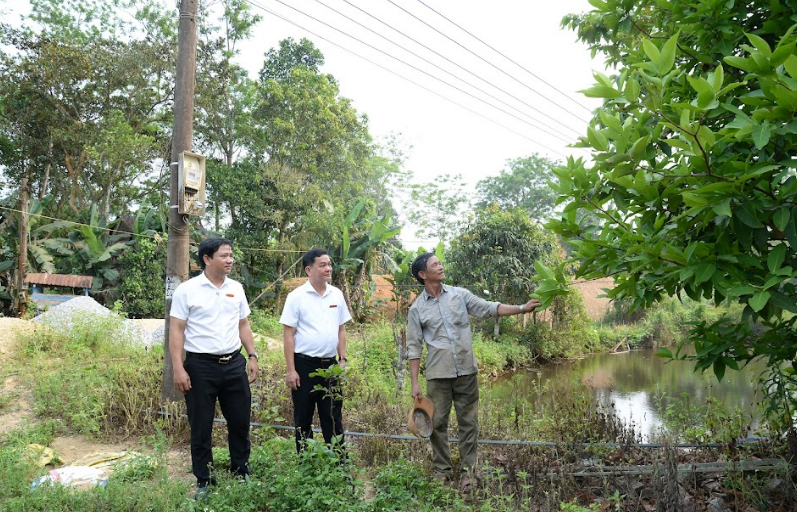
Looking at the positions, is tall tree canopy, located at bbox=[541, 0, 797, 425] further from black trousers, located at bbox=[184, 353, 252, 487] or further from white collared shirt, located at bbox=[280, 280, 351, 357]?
black trousers, located at bbox=[184, 353, 252, 487]

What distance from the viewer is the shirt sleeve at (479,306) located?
4.50m

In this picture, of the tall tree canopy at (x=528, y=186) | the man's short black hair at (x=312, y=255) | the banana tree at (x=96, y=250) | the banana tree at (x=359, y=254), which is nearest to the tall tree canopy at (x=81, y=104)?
the banana tree at (x=96, y=250)

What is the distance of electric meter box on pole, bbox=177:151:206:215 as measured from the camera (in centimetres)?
609

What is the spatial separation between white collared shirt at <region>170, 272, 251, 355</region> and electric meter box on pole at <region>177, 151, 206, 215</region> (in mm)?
1992

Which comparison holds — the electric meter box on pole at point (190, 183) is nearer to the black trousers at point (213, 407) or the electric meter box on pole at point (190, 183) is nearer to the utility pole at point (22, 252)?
the black trousers at point (213, 407)

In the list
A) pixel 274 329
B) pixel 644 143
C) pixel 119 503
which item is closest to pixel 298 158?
pixel 274 329

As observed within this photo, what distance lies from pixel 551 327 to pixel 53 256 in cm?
1292

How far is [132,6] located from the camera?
1920 cm

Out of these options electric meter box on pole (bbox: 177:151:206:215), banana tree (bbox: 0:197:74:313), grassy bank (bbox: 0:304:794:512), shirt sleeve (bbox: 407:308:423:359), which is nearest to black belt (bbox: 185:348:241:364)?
grassy bank (bbox: 0:304:794:512)

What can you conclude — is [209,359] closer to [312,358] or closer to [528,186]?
[312,358]

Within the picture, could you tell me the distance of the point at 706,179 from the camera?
2232mm

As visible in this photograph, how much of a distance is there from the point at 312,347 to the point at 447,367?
3.25ft

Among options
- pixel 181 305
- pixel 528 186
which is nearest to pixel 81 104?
pixel 181 305

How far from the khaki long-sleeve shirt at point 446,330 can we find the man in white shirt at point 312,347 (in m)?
0.62
